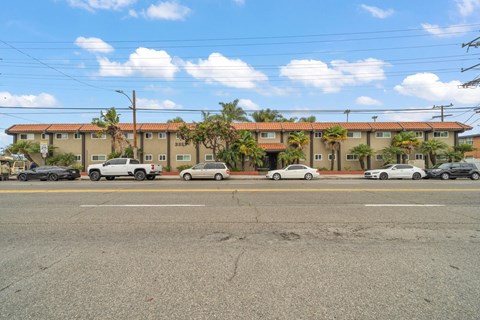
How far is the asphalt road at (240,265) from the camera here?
2947mm

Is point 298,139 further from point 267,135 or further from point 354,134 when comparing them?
point 354,134

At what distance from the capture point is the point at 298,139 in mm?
31688

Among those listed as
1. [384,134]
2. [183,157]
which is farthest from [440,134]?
[183,157]

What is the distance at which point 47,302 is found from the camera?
3.06 m

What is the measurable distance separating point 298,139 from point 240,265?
94.0 feet

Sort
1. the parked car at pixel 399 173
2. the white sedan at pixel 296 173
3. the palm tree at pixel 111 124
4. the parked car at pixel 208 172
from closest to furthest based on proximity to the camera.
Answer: the parked car at pixel 208 172 < the white sedan at pixel 296 173 < the parked car at pixel 399 173 < the palm tree at pixel 111 124

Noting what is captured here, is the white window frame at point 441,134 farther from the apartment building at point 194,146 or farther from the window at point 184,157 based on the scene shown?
the window at point 184,157

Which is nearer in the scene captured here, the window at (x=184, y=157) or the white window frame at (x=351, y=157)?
the white window frame at (x=351, y=157)

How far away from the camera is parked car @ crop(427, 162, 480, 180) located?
76.0 feet

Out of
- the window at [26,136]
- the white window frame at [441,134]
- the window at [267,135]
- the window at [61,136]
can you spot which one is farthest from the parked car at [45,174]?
the white window frame at [441,134]

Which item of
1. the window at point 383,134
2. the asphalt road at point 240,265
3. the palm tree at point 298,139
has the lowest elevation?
the asphalt road at point 240,265

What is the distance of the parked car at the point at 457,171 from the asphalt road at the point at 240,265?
62.5 feet

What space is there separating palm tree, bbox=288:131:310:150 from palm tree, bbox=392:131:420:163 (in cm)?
1019

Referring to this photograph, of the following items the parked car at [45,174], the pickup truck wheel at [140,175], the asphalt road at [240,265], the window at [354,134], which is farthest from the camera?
the window at [354,134]
